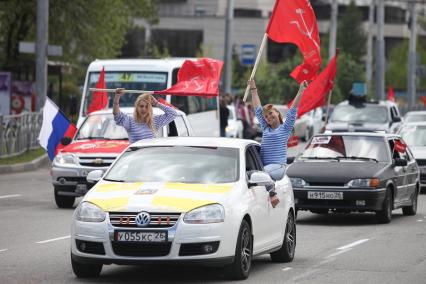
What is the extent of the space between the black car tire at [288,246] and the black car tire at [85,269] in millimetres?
2382

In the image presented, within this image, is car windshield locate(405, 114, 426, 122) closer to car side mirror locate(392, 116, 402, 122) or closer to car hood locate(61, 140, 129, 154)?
car side mirror locate(392, 116, 402, 122)

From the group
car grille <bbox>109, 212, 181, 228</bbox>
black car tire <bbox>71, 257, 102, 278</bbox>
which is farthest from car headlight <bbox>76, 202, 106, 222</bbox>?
black car tire <bbox>71, 257, 102, 278</bbox>

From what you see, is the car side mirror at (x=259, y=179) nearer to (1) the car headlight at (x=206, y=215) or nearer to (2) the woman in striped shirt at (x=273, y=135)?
(1) the car headlight at (x=206, y=215)

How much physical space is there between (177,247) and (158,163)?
149 centimetres

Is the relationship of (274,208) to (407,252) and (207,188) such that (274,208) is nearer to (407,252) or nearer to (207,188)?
(207,188)

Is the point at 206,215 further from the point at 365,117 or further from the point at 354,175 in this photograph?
the point at 365,117

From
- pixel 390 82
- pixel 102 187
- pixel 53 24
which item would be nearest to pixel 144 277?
pixel 102 187

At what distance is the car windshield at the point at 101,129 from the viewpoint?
2223 centimetres

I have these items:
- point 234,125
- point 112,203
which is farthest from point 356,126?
point 112,203

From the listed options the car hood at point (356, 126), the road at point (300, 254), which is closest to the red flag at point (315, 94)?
the road at point (300, 254)

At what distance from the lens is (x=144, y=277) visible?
41.0ft

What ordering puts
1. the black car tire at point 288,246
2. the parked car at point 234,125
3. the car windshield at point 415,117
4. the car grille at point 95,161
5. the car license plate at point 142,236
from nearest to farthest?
1. the car license plate at point 142,236
2. the black car tire at point 288,246
3. the car grille at point 95,161
4. the car windshield at point 415,117
5. the parked car at point 234,125

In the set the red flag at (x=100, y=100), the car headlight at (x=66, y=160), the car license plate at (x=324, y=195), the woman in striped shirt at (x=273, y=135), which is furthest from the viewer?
the red flag at (x=100, y=100)

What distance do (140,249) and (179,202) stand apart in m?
0.54
